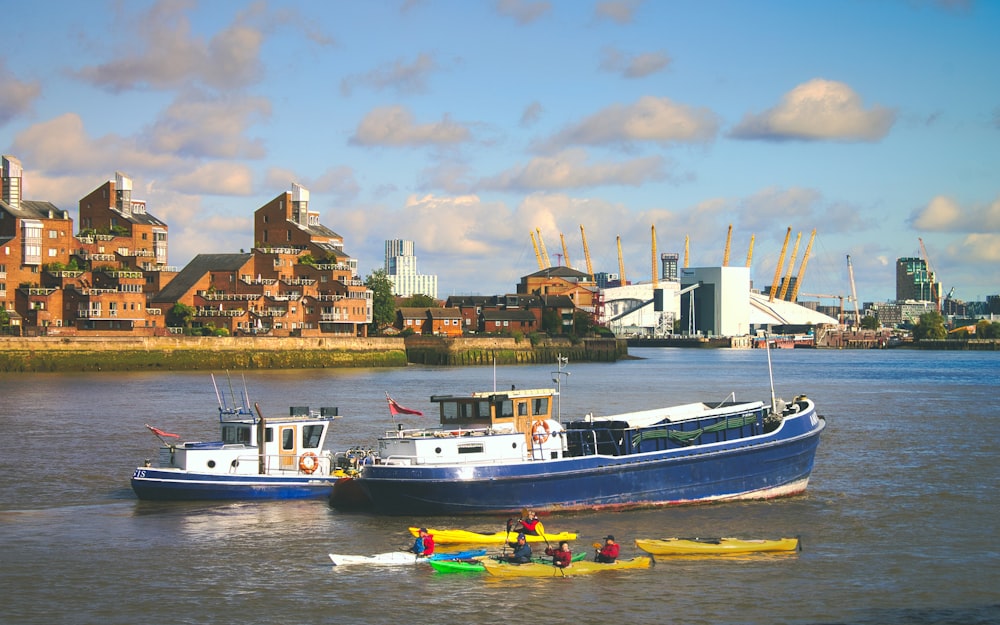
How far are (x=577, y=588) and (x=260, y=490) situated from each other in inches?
580

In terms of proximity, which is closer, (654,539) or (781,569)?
(781,569)

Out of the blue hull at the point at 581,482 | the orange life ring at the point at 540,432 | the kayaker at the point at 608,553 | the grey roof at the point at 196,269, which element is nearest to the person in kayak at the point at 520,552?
the kayaker at the point at 608,553

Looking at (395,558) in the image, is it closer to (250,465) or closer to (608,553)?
(608,553)

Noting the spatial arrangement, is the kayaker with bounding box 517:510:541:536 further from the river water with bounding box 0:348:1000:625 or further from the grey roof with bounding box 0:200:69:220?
the grey roof with bounding box 0:200:69:220

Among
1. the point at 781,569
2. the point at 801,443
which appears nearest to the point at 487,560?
the point at 781,569

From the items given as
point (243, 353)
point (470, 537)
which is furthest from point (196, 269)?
point (470, 537)

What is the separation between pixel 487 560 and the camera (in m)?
30.0

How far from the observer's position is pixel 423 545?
30.8 m

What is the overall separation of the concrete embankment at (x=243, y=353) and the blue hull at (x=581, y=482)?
188 ft

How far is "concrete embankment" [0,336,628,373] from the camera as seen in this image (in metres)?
114

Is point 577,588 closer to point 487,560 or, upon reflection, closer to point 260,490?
point 487,560

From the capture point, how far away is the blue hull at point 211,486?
39344 mm

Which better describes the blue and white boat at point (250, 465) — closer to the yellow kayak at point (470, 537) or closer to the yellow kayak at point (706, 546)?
the yellow kayak at point (470, 537)

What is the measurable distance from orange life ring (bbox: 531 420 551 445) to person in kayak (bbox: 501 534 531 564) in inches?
316
